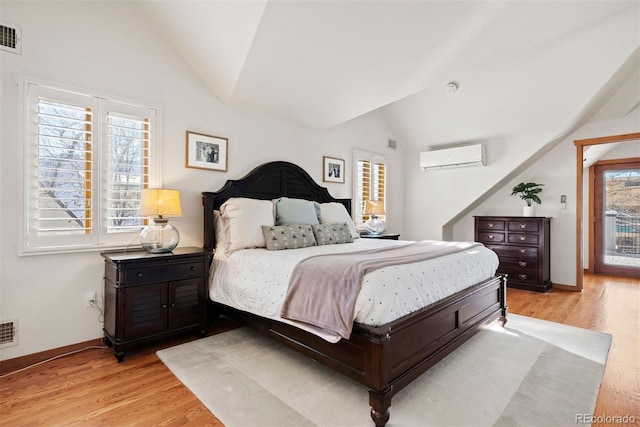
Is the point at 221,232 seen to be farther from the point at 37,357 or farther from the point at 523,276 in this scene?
the point at 523,276

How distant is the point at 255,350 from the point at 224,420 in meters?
0.88

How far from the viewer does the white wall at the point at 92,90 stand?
7.82 feet

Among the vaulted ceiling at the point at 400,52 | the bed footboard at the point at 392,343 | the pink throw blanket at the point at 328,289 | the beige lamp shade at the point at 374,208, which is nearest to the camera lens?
the bed footboard at the point at 392,343

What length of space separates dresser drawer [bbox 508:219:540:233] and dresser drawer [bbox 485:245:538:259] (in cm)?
26

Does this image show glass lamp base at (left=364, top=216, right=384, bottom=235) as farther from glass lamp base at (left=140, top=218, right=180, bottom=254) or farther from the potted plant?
glass lamp base at (left=140, top=218, right=180, bottom=254)

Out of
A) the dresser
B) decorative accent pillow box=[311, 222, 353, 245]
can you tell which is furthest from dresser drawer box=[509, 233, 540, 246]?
decorative accent pillow box=[311, 222, 353, 245]

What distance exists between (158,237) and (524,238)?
4.85 metres

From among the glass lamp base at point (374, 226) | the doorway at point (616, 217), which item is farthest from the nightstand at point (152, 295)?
the doorway at point (616, 217)

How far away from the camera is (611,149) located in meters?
5.82

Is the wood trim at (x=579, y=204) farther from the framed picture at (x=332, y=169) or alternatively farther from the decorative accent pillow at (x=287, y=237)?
the decorative accent pillow at (x=287, y=237)

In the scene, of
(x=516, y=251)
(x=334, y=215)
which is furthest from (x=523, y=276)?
(x=334, y=215)

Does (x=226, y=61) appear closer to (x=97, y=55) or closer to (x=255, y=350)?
(x=97, y=55)

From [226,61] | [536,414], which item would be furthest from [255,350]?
[226,61]

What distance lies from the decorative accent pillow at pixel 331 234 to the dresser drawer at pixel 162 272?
45.0 inches
